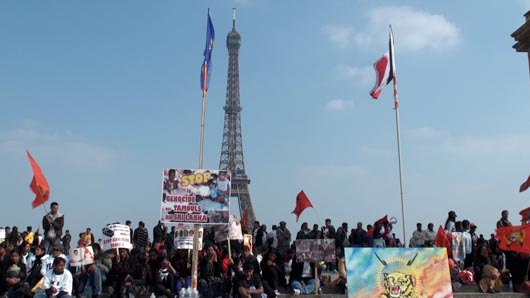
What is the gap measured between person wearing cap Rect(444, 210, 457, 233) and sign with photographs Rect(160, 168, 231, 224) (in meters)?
7.41

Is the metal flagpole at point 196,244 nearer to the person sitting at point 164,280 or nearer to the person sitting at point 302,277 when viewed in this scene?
the person sitting at point 164,280

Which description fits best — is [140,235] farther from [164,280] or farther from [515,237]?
[515,237]

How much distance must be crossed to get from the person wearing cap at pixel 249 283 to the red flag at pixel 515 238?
5.77 metres

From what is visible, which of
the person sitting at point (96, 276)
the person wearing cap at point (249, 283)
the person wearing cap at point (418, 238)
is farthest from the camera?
the person wearing cap at point (418, 238)

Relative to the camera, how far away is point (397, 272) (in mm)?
11430

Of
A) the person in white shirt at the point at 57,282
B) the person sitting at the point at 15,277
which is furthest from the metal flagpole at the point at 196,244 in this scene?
the person sitting at the point at 15,277

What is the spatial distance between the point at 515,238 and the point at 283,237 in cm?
745

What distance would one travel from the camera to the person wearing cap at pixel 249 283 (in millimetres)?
11641

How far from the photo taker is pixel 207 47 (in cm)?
1416

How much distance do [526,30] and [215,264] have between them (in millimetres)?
18159

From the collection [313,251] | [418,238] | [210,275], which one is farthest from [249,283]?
[418,238]

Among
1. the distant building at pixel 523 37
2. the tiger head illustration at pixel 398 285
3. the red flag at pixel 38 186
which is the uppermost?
the distant building at pixel 523 37

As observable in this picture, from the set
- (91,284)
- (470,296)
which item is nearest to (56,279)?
(91,284)

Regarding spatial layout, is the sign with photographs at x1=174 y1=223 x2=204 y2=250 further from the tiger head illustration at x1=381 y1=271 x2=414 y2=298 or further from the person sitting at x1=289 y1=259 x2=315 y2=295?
the tiger head illustration at x1=381 y1=271 x2=414 y2=298
